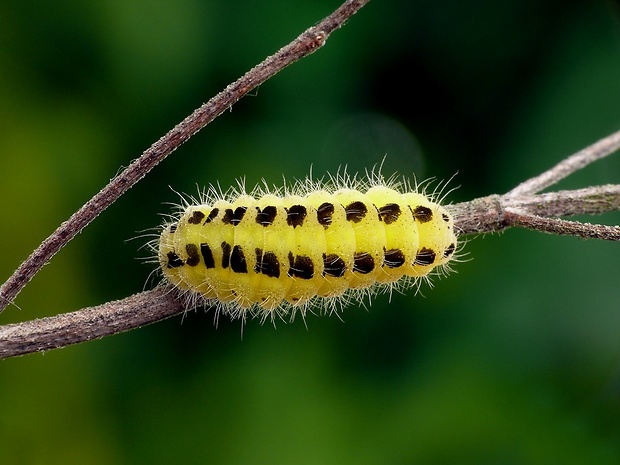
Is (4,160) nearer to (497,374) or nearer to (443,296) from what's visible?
(443,296)

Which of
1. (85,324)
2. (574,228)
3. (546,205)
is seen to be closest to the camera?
(574,228)

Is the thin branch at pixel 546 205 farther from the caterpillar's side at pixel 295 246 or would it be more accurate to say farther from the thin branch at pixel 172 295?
the caterpillar's side at pixel 295 246

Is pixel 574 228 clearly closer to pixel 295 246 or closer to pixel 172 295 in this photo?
pixel 295 246

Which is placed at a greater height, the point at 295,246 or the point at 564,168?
the point at 564,168

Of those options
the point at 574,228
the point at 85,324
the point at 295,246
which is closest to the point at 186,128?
the point at 295,246

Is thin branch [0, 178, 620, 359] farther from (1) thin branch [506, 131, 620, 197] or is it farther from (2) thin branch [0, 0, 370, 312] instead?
(2) thin branch [0, 0, 370, 312]

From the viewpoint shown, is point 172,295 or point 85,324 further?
point 172,295

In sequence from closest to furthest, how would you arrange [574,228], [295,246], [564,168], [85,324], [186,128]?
1. [186,128]
2. [574,228]
3. [85,324]
4. [295,246]
5. [564,168]
